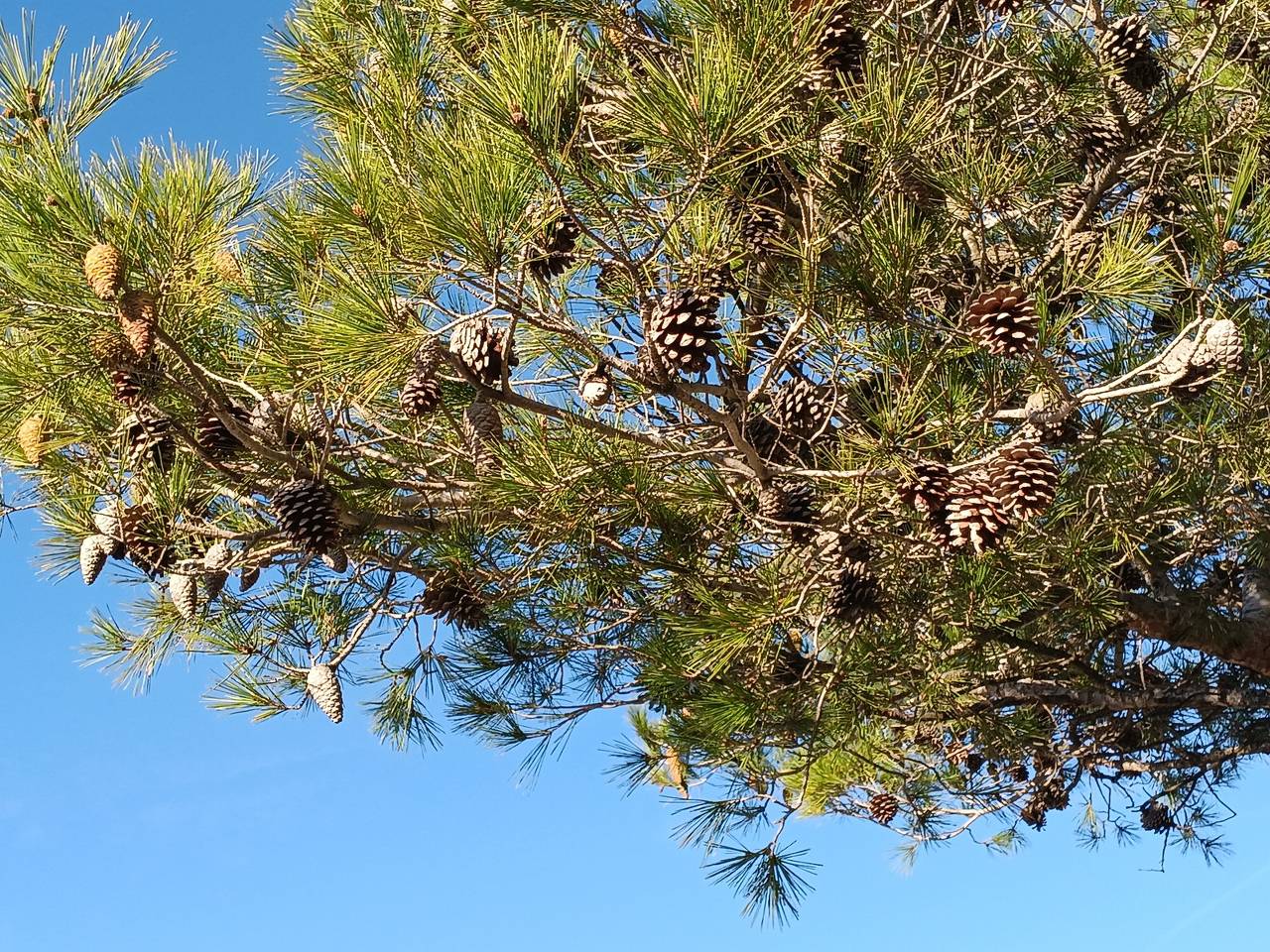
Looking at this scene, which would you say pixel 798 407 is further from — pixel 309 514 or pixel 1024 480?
pixel 309 514

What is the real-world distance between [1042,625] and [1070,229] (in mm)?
982

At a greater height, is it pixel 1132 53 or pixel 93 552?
pixel 1132 53

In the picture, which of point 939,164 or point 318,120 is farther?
point 318,120

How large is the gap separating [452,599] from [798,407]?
2.85ft

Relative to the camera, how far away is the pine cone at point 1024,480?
2021 millimetres

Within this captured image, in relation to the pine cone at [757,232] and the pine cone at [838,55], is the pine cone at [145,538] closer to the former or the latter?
the pine cone at [757,232]

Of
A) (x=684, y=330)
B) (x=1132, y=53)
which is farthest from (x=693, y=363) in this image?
(x=1132, y=53)

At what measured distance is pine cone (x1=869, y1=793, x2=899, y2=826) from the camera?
3.69 metres

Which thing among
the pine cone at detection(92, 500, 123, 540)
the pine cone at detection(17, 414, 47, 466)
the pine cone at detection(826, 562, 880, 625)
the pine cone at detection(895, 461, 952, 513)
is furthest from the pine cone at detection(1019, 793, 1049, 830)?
the pine cone at detection(17, 414, 47, 466)

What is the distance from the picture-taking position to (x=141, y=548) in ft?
7.76

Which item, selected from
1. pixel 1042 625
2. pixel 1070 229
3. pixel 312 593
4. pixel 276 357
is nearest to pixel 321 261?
pixel 276 357

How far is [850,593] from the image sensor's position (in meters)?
2.41

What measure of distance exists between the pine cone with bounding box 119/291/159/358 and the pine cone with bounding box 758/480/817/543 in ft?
3.38

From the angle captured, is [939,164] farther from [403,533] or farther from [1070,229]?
[403,533]
